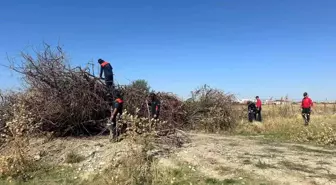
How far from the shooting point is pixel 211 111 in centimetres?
1795

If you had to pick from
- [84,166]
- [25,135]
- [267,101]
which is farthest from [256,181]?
[267,101]

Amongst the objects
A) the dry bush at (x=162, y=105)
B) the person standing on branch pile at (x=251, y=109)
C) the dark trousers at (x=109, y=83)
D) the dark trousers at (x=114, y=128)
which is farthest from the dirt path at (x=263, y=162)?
the person standing on branch pile at (x=251, y=109)

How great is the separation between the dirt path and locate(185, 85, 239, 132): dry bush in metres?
6.69

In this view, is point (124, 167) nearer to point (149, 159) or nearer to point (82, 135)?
point (149, 159)

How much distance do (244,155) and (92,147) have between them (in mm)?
3941

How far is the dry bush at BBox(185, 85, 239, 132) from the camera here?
679 inches

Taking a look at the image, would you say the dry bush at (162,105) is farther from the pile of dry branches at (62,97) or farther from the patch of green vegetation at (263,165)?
the patch of green vegetation at (263,165)

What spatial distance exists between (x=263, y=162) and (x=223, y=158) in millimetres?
910

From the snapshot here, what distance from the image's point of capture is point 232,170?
7.70 metres

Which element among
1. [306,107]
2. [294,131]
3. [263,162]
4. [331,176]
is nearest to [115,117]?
[263,162]

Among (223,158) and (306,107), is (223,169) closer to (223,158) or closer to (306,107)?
(223,158)

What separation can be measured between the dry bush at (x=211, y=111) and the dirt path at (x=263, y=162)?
263 inches

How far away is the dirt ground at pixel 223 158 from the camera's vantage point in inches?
290

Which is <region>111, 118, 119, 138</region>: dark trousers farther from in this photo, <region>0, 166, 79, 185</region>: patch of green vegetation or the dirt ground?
<region>0, 166, 79, 185</region>: patch of green vegetation
